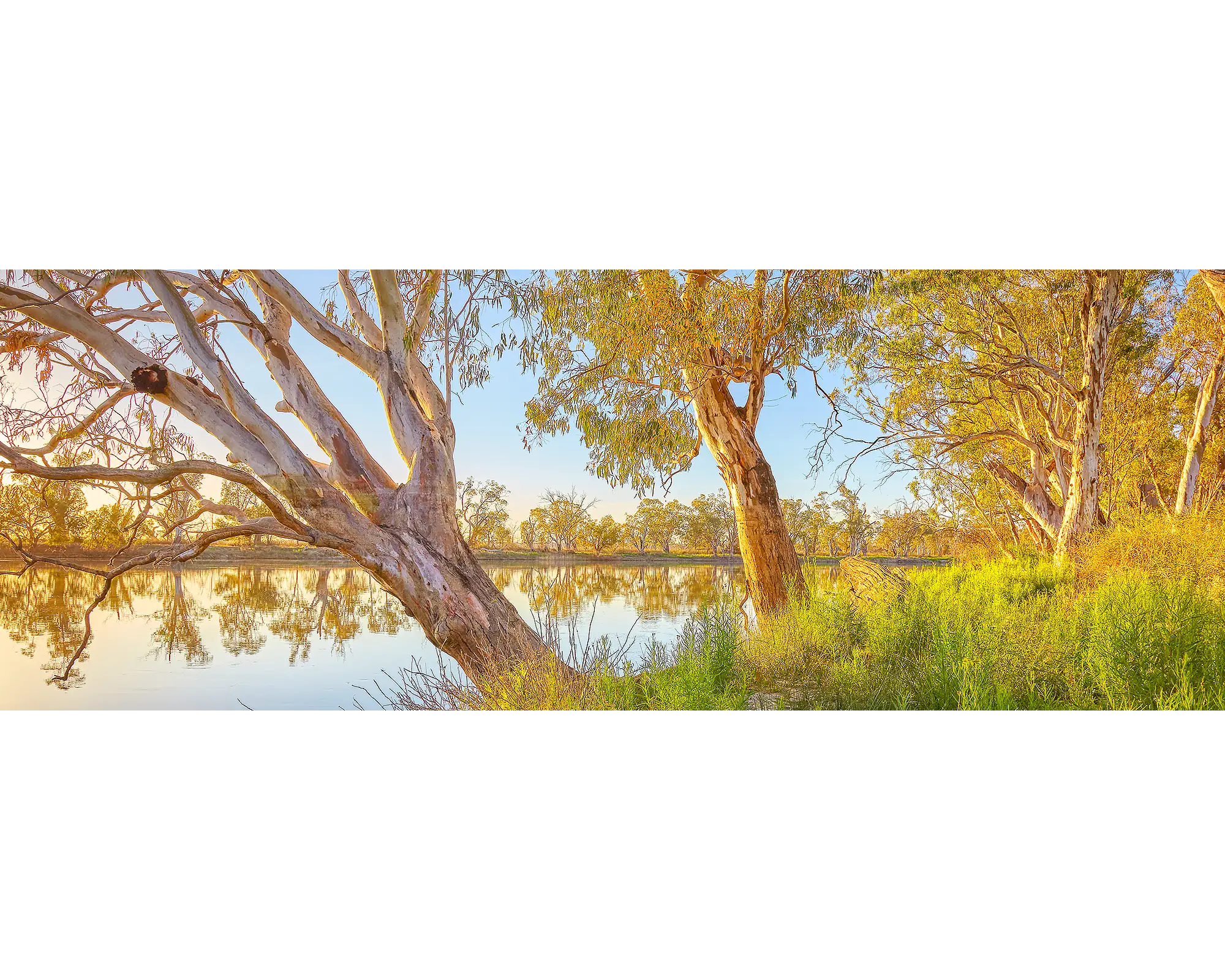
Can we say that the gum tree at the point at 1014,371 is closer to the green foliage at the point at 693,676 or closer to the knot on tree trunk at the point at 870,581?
the knot on tree trunk at the point at 870,581

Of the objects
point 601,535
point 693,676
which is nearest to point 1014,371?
point 601,535

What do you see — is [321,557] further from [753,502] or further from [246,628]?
[753,502]

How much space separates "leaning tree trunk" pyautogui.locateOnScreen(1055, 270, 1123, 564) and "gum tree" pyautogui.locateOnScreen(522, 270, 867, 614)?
1589 millimetres

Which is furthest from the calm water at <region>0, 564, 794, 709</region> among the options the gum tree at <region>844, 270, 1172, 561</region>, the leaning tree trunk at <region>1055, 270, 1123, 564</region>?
the leaning tree trunk at <region>1055, 270, 1123, 564</region>

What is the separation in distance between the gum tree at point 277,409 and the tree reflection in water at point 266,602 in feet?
0.50

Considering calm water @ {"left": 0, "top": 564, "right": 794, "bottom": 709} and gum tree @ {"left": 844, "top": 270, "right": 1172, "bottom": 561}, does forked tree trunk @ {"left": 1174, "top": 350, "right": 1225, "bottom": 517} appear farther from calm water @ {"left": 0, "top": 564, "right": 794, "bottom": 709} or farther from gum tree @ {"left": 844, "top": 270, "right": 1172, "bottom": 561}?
calm water @ {"left": 0, "top": 564, "right": 794, "bottom": 709}

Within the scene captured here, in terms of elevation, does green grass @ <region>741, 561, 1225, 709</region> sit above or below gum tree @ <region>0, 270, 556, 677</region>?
below

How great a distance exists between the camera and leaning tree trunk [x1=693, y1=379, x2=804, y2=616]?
3990 millimetres

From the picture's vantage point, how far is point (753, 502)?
4.09 m

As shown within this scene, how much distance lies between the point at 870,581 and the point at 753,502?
79 cm
